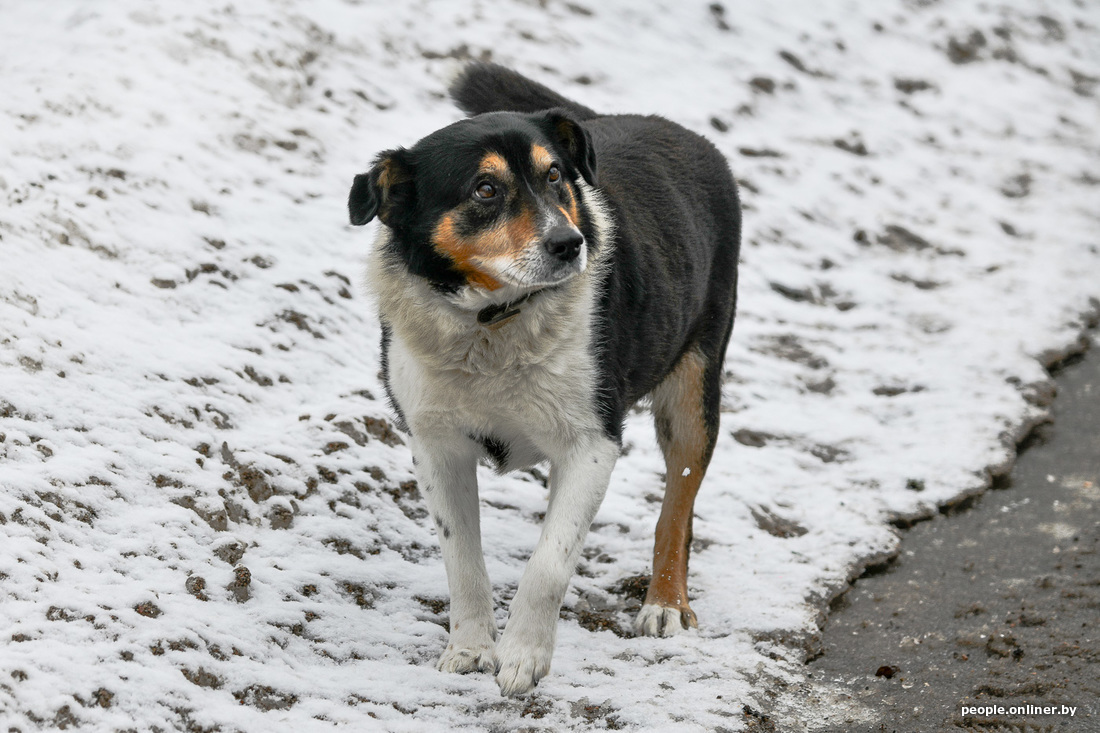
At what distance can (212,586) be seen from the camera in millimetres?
4023

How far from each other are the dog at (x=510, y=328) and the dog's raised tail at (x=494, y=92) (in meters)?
0.96

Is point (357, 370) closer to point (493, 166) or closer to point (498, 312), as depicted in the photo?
point (498, 312)

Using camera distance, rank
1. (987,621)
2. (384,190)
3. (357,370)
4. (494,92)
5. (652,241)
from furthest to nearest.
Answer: (357,370) → (494,92) → (987,621) → (652,241) → (384,190)

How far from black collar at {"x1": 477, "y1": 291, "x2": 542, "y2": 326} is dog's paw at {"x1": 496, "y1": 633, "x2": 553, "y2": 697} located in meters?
1.13

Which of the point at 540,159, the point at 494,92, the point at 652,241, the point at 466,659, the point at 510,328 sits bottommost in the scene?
the point at 466,659

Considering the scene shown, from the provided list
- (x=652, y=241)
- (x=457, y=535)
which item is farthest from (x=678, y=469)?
(x=457, y=535)

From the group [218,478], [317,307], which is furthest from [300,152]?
[218,478]

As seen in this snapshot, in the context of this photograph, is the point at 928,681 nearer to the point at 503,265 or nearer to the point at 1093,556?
the point at 1093,556

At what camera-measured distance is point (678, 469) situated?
4746mm

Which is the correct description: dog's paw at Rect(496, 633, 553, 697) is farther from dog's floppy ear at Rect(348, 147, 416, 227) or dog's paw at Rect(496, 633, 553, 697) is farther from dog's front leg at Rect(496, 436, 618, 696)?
dog's floppy ear at Rect(348, 147, 416, 227)

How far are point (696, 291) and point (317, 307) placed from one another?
8.15 ft

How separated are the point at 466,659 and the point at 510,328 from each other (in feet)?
4.07

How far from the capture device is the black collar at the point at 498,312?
3.83 metres

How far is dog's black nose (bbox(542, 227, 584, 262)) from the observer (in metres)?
3.63
